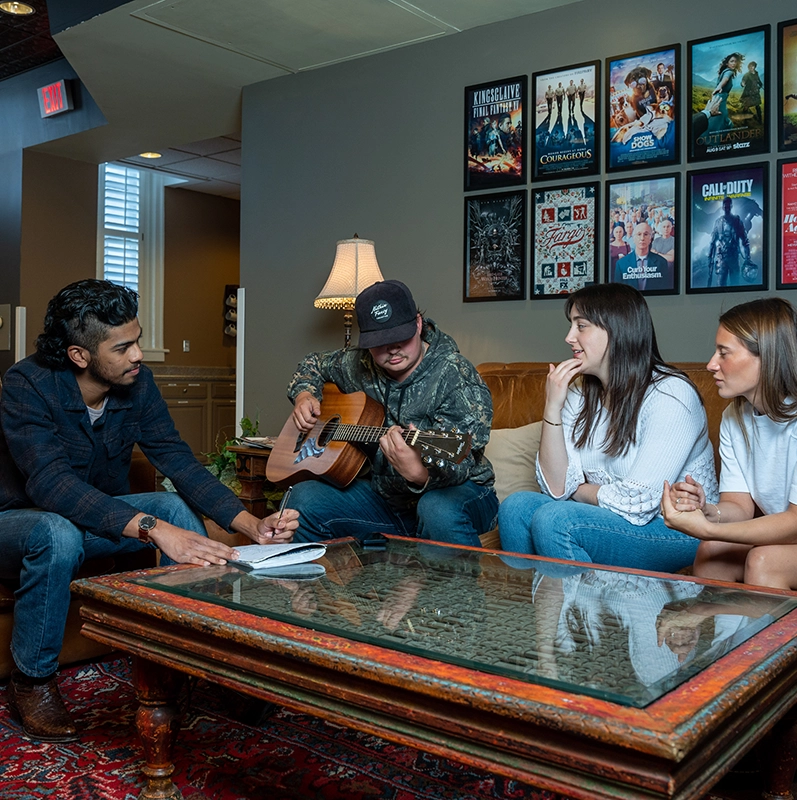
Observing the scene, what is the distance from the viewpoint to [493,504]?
258cm

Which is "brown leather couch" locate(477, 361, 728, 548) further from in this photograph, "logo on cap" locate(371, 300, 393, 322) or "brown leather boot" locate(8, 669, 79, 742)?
"brown leather boot" locate(8, 669, 79, 742)

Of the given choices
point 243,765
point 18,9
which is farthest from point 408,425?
point 18,9

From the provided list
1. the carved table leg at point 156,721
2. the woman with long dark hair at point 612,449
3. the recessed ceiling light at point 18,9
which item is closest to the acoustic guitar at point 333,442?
the woman with long dark hair at point 612,449

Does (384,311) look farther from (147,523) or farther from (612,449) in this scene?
(147,523)

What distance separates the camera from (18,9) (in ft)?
14.8

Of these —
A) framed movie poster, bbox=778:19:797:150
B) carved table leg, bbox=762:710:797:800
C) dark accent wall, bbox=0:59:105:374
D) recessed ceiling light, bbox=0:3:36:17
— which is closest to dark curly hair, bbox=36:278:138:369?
carved table leg, bbox=762:710:797:800

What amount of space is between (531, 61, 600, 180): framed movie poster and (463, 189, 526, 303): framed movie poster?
0.19 m

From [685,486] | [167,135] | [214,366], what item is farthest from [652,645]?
[214,366]

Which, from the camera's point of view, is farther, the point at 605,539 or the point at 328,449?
the point at 328,449

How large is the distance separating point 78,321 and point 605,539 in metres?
1.46

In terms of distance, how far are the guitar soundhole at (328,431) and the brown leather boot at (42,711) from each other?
1.10m

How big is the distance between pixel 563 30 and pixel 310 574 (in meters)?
2.78

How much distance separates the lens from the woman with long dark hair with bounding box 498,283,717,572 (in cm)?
208

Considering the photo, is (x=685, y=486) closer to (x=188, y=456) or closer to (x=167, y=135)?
(x=188, y=456)
